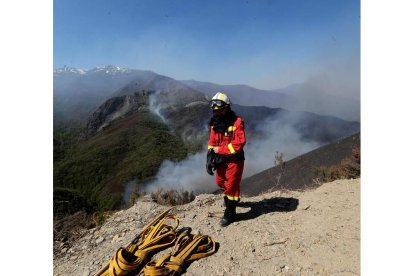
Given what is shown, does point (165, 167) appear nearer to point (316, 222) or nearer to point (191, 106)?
point (191, 106)

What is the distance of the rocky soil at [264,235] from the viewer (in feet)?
11.3

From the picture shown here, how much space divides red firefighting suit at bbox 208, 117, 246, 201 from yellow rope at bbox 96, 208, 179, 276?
3.34 ft

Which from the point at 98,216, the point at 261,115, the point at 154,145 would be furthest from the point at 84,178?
the point at 98,216

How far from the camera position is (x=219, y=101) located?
13.8 feet

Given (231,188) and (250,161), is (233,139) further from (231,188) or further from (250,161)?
(250,161)

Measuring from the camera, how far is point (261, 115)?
47.0 metres

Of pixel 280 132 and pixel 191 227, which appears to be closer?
pixel 191 227

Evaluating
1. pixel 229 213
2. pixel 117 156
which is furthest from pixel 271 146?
pixel 229 213

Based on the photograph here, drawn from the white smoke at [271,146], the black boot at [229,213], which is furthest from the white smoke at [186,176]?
the black boot at [229,213]

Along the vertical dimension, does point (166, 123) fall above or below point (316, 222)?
above

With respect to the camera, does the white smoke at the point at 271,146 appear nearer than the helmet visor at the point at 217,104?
No

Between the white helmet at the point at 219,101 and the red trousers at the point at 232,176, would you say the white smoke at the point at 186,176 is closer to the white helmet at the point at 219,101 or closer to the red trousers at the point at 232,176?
the red trousers at the point at 232,176
